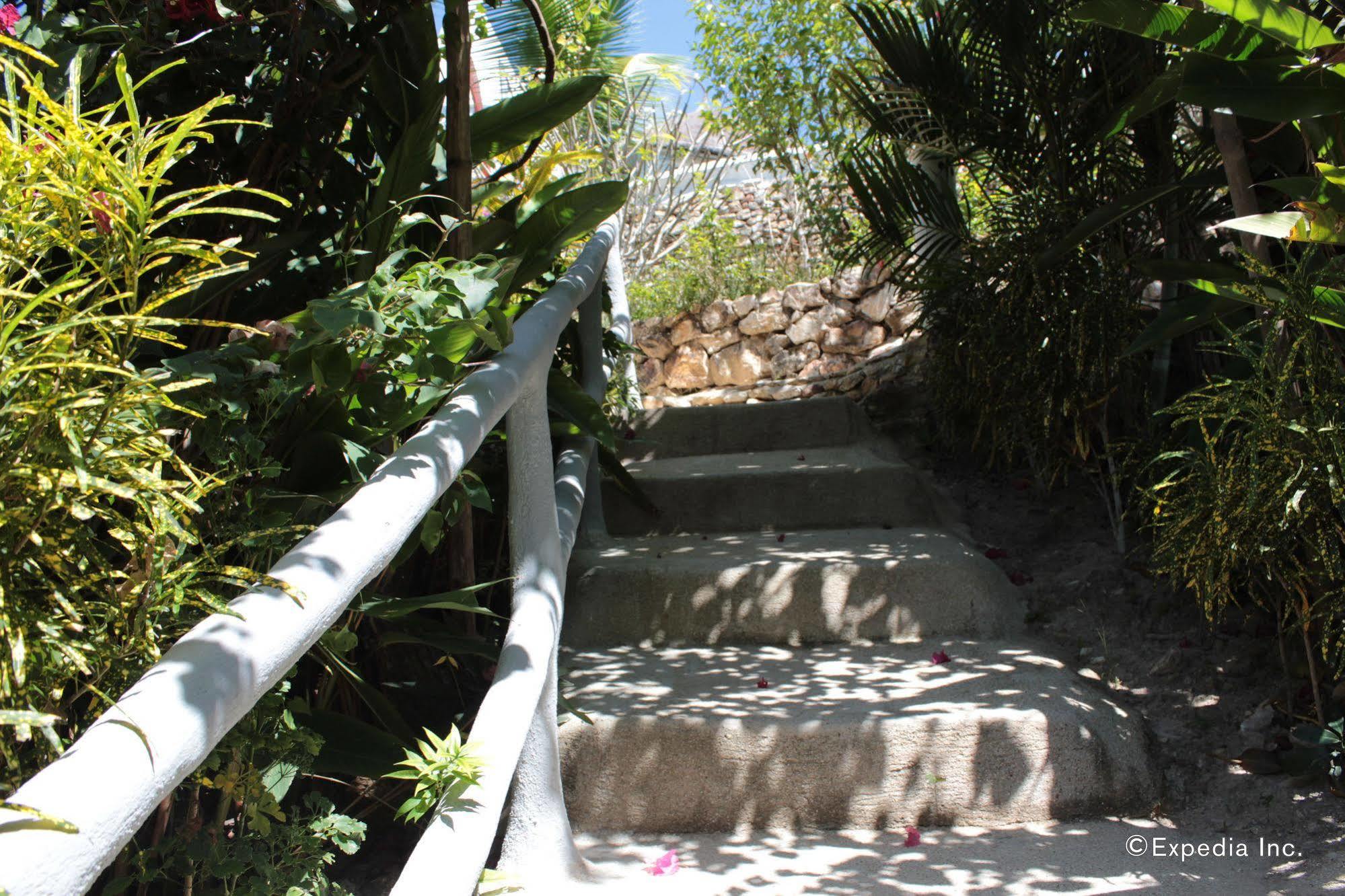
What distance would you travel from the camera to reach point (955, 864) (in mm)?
1918

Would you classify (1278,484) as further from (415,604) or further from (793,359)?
(793,359)

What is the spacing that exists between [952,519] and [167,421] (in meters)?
2.78

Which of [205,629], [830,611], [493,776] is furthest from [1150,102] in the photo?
[205,629]

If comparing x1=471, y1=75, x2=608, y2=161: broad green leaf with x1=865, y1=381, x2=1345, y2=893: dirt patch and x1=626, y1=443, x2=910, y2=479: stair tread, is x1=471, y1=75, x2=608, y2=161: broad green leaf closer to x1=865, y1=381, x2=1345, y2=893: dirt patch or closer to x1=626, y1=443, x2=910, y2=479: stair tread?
x1=626, y1=443, x2=910, y2=479: stair tread

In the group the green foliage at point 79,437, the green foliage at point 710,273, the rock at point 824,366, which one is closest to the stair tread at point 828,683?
the green foliage at point 79,437

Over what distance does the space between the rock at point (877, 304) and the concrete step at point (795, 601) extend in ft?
12.2

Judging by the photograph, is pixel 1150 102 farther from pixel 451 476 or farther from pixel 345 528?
pixel 345 528

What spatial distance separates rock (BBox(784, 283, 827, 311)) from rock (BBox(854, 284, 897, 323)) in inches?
11.3

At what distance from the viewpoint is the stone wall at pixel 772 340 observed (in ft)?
20.8

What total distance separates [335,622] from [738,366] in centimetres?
581

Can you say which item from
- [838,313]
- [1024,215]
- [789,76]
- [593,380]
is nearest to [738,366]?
[838,313]

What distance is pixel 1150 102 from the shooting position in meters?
2.32

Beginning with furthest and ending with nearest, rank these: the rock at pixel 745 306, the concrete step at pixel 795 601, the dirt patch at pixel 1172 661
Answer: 1. the rock at pixel 745 306
2. the concrete step at pixel 795 601
3. the dirt patch at pixel 1172 661

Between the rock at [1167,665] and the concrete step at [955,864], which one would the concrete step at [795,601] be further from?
the concrete step at [955,864]
